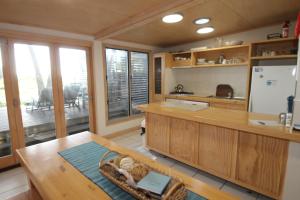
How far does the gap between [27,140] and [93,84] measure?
158 cm

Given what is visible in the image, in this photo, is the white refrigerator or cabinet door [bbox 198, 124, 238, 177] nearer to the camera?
cabinet door [bbox 198, 124, 238, 177]

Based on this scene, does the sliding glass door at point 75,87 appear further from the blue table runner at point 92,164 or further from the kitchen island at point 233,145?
the blue table runner at point 92,164

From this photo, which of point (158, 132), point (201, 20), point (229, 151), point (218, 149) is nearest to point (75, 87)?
point (158, 132)

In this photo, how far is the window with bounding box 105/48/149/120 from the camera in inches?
160

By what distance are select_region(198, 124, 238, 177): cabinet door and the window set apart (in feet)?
8.22

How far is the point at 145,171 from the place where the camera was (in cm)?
111

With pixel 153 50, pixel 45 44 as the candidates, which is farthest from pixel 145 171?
pixel 153 50

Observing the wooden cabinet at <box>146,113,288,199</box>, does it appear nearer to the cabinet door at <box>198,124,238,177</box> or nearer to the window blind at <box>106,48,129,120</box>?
the cabinet door at <box>198,124,238,177</box>

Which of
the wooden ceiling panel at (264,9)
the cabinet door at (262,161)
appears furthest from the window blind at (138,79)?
the cabinet door at (262,161)

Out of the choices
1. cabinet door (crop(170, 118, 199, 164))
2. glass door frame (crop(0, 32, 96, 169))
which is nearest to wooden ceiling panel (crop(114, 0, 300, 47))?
glass door frame (crop(0, 32, 96, 169))

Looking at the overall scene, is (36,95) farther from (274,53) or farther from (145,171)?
(274,53)

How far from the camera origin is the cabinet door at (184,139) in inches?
95.5

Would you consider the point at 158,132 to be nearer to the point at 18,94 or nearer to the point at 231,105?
the point at 231,105

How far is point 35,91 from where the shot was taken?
2.92 meters
